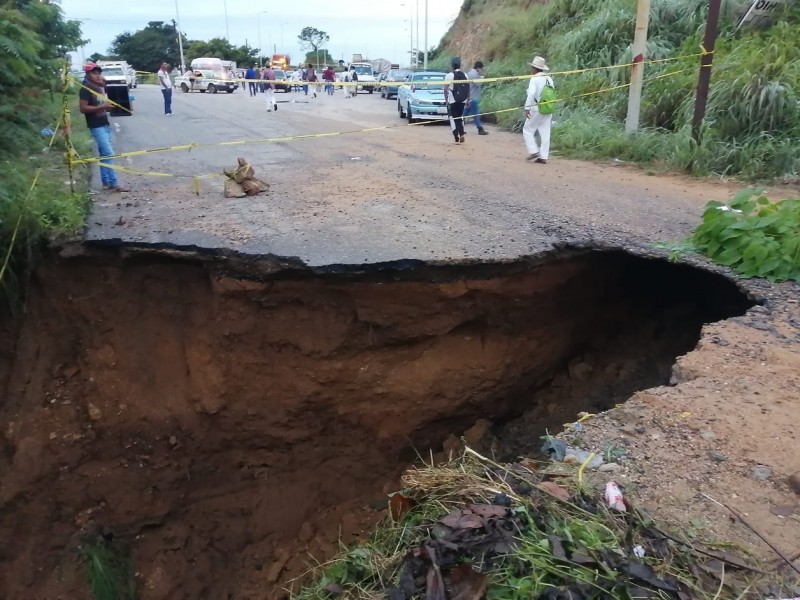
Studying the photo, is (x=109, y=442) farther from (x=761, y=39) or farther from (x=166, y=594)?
(x=761, y=39)

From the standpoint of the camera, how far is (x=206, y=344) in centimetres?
572

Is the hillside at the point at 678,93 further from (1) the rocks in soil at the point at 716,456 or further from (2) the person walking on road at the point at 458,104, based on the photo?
(1) the rocks in soil at the point at 716,456

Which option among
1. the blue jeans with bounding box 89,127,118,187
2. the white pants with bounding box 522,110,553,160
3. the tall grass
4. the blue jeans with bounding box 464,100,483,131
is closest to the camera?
the blue jeans with bounding box 89,127,118,187

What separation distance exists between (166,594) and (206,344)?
2.41 metres

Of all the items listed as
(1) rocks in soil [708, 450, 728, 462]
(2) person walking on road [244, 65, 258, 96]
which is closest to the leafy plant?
(1) rocks in soil [708, 450, 728, 462]

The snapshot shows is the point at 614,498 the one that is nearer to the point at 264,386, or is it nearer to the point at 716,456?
the point at 716,456

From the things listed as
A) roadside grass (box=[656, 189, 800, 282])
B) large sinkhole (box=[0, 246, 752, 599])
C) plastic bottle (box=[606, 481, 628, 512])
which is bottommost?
large sinkhole (box=[0, 246, 752, 599])

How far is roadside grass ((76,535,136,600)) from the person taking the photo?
5.94 metres

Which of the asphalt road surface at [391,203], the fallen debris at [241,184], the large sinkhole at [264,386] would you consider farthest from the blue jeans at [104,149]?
the large sinkhole at [264,386]

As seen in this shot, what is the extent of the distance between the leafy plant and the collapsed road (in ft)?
0.66

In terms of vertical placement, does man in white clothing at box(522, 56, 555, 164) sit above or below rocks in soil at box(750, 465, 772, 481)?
above

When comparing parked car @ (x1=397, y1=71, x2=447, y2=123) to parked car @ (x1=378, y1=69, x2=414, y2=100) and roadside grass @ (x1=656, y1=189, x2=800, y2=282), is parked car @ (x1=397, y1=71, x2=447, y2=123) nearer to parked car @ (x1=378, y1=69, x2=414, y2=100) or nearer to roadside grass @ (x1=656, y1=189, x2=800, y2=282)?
parked car @ (x1=378, y1=69, x2=414, y2=100)

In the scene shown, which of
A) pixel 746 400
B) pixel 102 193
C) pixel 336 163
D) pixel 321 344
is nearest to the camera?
pixel 746 400

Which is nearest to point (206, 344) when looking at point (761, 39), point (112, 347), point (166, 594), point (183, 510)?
point (112, 347)
